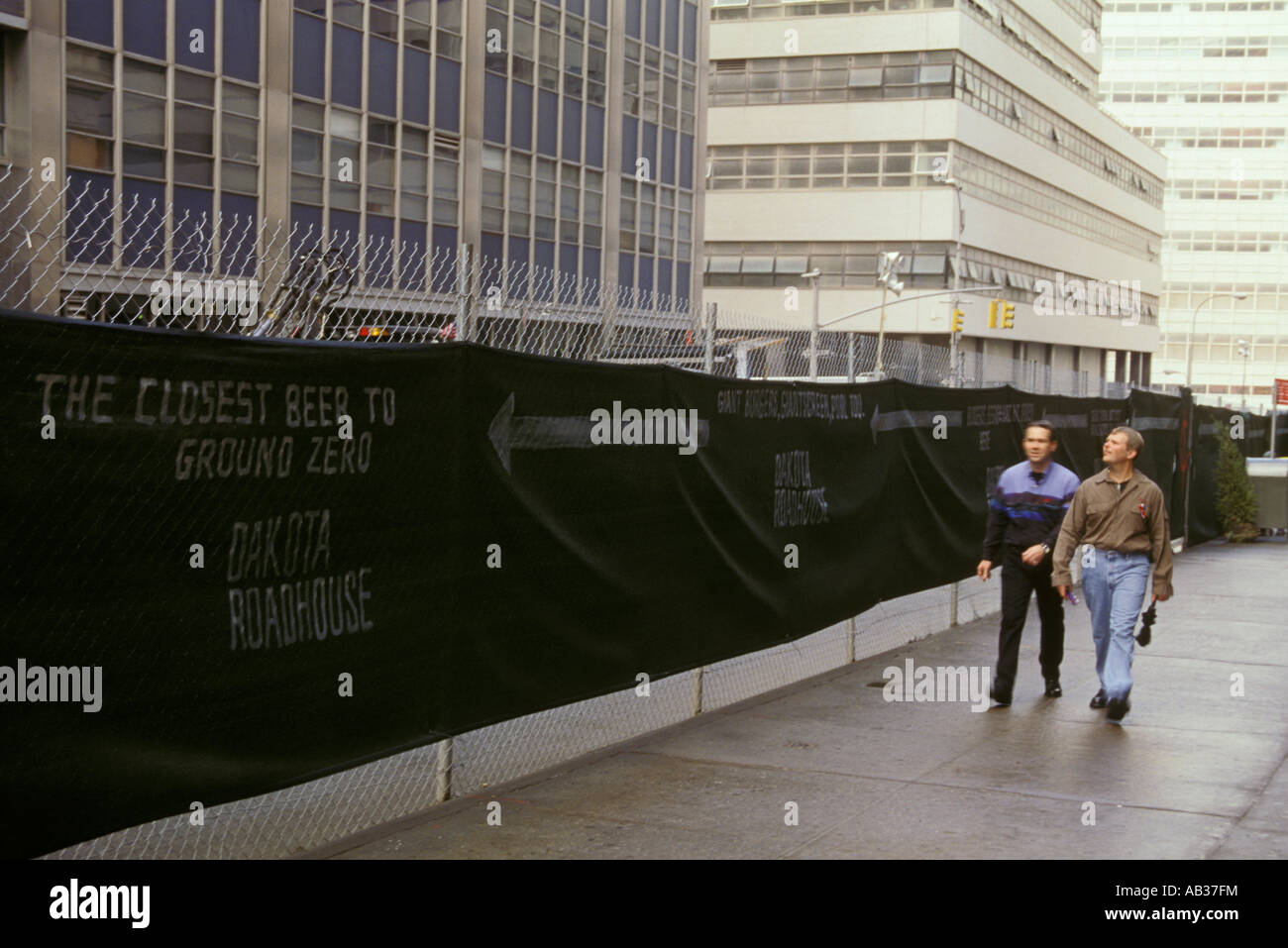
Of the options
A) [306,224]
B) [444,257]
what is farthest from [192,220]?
[444,257]

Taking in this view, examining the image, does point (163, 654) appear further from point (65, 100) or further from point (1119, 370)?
point (1119, 370)

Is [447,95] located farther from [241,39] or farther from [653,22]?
[653,22]

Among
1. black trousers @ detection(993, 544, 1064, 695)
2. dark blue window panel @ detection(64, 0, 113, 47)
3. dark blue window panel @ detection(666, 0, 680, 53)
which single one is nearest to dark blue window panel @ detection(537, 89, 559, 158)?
dark blue window panel @ detection(666, 0, 680, 53)

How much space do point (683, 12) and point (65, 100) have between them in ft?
86.8

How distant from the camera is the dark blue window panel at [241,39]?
105ft

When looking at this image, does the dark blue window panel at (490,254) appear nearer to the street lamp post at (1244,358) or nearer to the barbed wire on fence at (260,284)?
the barbed wire on fence at (260,284)

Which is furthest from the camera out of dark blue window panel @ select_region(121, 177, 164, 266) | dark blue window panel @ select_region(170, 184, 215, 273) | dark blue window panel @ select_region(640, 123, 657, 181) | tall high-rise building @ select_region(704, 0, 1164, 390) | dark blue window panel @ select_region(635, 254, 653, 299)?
tall high-rise building @ select_region(704, 0, 1164, 390)

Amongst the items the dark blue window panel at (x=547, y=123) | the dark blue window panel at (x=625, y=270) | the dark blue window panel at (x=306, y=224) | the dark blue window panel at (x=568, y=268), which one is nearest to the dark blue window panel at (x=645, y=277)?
the dark blue window panel at (x=625, y=270)

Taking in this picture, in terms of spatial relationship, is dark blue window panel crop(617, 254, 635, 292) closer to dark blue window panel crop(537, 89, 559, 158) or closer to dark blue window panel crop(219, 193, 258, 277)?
dark blue window panel crop(537, 89, 559, 158)

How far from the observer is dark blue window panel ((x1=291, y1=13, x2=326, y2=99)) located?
3381 cm

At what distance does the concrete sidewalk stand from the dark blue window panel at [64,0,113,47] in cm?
2311

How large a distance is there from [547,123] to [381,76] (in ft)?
24.9

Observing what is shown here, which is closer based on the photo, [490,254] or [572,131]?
[490,254]

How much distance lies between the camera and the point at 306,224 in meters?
34.1
